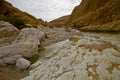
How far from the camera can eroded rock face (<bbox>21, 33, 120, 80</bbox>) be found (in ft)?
16.1

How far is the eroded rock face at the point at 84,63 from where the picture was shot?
492 centimetres

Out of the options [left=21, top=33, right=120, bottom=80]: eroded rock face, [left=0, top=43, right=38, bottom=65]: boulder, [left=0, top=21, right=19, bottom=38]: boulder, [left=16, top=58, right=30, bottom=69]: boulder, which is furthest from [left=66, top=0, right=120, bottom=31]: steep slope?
[left=0, top=21, right=19, bottom=38]: boulder

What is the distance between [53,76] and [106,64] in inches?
54.7

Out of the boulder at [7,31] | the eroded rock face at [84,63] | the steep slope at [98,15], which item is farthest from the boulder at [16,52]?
the boulder at [7,31]

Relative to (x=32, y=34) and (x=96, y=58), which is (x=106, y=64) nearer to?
(x=96, y=58)

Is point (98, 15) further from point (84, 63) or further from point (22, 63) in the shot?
point (84, 63)

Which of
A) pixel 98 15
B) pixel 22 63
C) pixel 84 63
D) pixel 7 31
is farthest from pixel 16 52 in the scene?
pixel 98 15

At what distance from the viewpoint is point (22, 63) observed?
7598mm

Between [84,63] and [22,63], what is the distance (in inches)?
120

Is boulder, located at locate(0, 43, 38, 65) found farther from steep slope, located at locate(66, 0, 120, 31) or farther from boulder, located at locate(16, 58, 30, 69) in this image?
steep slope, located at locate(66, 0, 120, 31)

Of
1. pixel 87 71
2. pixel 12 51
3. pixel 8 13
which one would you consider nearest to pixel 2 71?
pixel 12 51

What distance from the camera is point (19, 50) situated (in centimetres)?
859

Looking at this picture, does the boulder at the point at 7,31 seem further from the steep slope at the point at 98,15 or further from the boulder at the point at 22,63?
the boulder at the point at 22,63

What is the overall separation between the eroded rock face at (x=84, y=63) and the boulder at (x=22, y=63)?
1.27 meters
